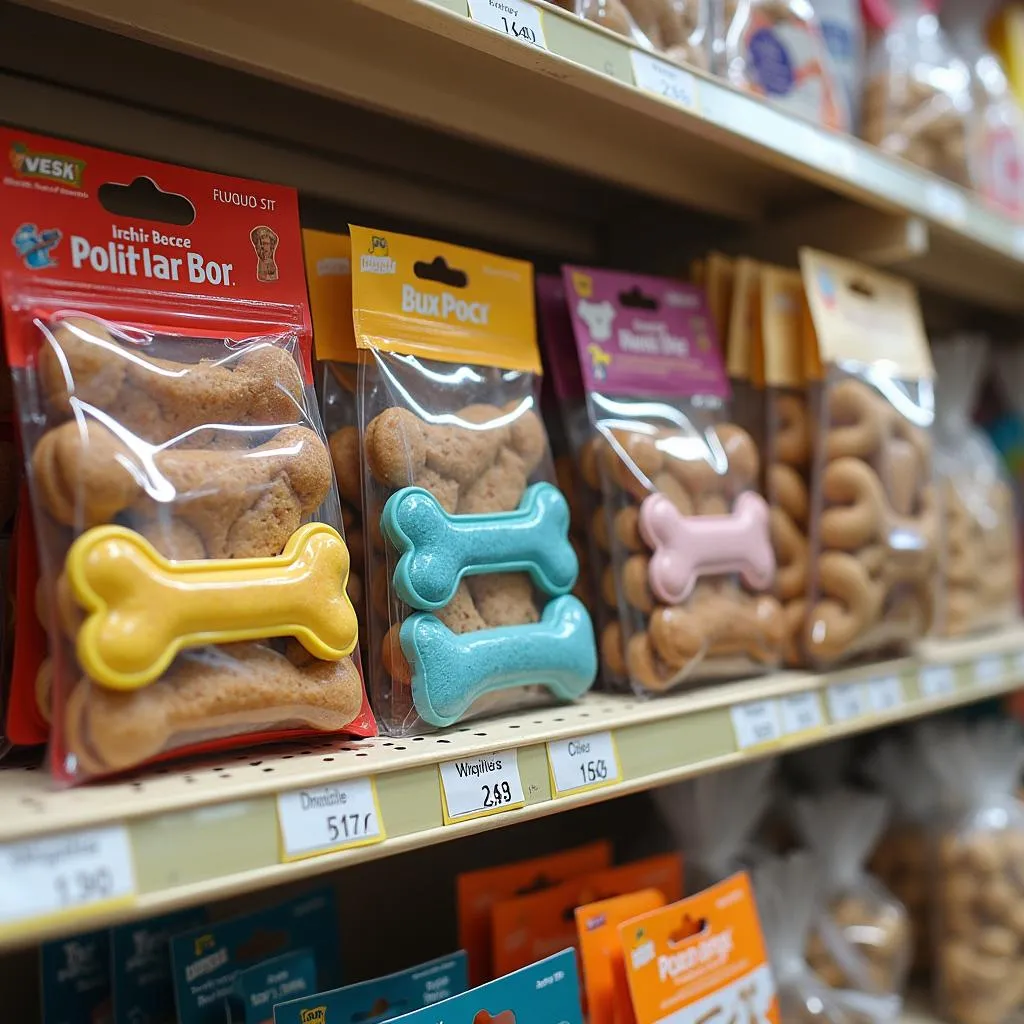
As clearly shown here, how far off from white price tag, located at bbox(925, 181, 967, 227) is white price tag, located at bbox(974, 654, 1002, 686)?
0.50 meters

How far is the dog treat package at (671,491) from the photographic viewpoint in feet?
2.86

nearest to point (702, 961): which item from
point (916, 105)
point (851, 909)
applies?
point (851, 909)

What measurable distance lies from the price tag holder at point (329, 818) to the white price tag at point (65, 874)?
0.09 metres

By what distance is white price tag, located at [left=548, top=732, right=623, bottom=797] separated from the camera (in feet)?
2.31

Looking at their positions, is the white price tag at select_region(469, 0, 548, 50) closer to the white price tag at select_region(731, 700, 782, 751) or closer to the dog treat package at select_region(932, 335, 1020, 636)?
the white price tag at select_region(731, 700, 782, 751)

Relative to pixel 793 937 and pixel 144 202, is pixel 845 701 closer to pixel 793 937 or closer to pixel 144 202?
pixel 793 937

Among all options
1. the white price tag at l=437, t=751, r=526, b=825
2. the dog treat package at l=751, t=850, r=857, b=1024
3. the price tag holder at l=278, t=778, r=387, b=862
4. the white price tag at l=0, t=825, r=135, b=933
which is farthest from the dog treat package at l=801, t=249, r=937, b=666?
the white price tag at l=0, t=825, r=135, b=933

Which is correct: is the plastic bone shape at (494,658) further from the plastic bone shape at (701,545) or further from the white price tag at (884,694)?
the white price tag at (884,694)

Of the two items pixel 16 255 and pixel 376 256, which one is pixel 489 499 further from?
pixel 16 255

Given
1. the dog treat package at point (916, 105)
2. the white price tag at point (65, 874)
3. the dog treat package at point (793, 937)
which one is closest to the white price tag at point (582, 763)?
the white price tag at point (65, 874)

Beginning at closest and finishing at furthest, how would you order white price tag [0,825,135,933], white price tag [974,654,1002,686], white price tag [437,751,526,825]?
white price tag [0,825,135,933] → white price tag [437,751,526,825] → white price tag [974,654,1002,686]

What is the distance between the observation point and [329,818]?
0.58 metres

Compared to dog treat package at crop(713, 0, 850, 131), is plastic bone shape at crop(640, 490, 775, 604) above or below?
below

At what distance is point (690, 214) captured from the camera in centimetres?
122
